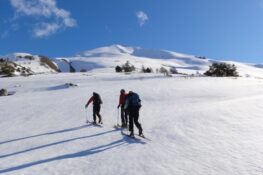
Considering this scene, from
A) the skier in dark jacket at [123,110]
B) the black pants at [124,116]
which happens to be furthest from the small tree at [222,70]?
the skier in dark jacket at [123,110]

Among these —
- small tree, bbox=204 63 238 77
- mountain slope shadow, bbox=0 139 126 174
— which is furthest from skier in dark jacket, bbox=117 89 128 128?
small tree, bbox=204 63 238 77

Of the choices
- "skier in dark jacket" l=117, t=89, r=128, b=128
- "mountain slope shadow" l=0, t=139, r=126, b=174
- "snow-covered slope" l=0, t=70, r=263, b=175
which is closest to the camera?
"snow-covered slope" l=0, t=70, r=263, b=175

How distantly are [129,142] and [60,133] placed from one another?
465 centimetres

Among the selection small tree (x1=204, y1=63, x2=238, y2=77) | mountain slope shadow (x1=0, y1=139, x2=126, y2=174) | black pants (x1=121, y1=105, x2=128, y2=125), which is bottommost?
mountain slope shadow (x1=0, y1=139, x2=126, y2=174)

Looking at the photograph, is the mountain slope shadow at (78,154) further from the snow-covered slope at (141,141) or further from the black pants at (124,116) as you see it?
the black pants at (124,116)

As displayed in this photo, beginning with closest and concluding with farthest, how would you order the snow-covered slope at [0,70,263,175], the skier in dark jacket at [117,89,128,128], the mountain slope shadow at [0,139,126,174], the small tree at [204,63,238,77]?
the snow-covered slope at [0,70,263,175] < the mountain slope shadow at [0,139,126,174] < the skier in dark jacket at [117,89,128,128] < the small tree at [204,63,238,77]

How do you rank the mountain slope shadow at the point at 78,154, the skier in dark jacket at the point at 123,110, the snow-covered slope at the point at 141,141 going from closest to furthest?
1. the snow-covered slope at the point at 141,141
2. the mountain slope shadow at the point at 78,154
3. the skier in dark jacket at the point at 123,110

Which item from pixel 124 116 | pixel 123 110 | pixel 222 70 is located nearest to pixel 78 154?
pixel 123 110

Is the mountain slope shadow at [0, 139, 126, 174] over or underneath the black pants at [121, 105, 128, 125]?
underneath

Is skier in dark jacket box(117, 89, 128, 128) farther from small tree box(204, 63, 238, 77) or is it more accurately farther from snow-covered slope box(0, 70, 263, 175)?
small tree box(204, 63, 238, 77)

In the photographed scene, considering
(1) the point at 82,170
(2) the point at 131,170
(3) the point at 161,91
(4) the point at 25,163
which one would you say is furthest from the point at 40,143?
(3) the point at 161,91

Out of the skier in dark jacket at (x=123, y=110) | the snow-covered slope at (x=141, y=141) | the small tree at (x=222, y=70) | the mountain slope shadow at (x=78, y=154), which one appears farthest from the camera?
the small tree at (x=222, y=70)

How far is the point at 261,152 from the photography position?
13.1 metres

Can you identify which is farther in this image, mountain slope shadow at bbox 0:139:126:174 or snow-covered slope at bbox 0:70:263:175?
mountain slope shadow at bbox 0:139:126:174
